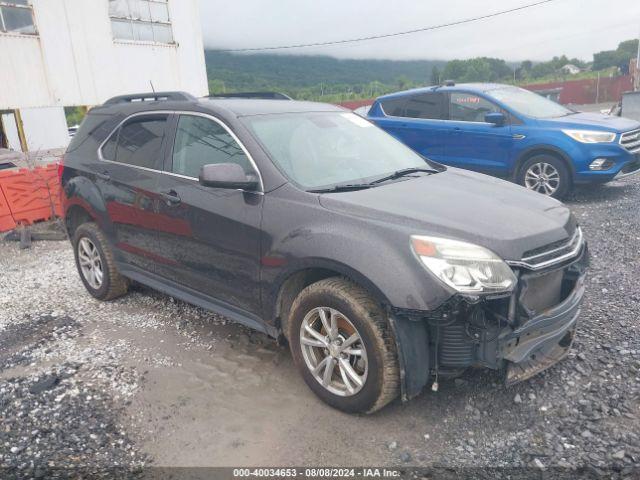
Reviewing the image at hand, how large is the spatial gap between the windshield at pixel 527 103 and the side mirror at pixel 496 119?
31 cm

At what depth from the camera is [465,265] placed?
2615mm

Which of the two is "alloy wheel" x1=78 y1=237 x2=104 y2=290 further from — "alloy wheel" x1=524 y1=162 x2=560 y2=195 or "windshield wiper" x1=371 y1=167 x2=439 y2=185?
"alloy wheel" x1=524 y1=162 x2=560 y2=195

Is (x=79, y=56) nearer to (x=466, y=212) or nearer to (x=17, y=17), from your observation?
(x=17, y=17)

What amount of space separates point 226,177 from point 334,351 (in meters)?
1.23

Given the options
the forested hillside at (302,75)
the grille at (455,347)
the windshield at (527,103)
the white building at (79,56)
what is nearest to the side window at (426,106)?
the windshield at (527,103)

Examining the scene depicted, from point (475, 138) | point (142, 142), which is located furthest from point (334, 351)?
point (475, 138)

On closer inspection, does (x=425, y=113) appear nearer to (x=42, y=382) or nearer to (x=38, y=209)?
(x=38, y=209)

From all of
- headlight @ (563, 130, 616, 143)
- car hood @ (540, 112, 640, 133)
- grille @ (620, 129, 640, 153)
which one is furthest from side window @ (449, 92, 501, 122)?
grille @ (620, 129, 640, 153)

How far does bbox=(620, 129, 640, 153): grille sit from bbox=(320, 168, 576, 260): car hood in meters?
4.91

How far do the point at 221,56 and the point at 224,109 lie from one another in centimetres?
9492

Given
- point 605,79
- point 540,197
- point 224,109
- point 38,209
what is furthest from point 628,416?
point 605,79

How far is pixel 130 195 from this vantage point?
13.6ft

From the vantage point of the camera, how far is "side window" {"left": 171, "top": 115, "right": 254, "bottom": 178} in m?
3.48

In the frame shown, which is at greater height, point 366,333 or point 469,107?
point 469,107
